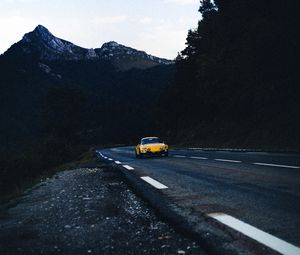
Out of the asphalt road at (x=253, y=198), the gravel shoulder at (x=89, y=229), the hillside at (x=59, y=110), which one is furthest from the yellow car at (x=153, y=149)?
the gravel shoulder at (x=89, y=229)

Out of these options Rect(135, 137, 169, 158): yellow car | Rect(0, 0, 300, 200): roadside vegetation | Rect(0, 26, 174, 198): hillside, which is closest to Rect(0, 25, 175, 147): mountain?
Rect(0, 26, 174, 198): hillside

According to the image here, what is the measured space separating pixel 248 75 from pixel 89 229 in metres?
28.5

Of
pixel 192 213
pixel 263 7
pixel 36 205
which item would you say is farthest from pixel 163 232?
pixel 263 7

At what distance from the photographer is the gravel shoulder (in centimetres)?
384

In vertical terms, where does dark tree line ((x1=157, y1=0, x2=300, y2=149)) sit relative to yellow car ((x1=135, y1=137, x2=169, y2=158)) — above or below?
above

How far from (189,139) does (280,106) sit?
20494mm

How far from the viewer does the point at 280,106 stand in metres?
33.1

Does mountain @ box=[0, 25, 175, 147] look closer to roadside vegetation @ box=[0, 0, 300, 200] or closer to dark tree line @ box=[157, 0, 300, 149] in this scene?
roadside vegetation @ box=[0, 0, 300, 200]

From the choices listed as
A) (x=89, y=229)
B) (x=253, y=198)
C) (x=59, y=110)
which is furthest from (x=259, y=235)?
(x=59, y=110)

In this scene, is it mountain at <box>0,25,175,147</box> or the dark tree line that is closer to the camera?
the dark tree line

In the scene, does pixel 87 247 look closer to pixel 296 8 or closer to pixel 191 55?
pixel 296 8

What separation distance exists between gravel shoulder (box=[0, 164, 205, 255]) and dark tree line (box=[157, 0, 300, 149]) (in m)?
21.1

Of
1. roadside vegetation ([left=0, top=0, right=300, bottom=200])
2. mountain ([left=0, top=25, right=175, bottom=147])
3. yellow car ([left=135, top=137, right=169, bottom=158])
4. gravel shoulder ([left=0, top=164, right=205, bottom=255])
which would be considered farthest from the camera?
mountain ([left=0, top=25, right=175, bottom=147])

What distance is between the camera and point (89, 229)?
4.72 meters
